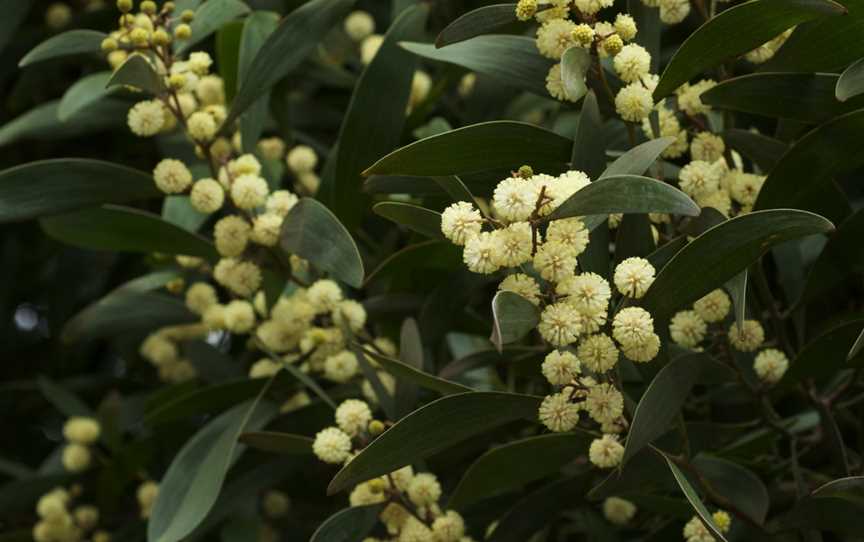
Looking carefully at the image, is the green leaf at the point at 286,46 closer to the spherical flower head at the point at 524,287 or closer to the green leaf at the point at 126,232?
the green leaf at the point at 126,232

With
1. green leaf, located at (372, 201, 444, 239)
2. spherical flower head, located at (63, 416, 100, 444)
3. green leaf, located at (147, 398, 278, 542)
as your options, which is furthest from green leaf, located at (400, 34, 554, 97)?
spherical flower head, located at (63, 416, 100, 444)

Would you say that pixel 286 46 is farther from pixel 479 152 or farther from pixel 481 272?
pixel 481 272

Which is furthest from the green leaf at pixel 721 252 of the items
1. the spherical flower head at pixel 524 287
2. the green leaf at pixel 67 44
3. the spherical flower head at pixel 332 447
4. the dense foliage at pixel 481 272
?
the green leaf at pixel 67 44

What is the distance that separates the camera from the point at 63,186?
132 cm

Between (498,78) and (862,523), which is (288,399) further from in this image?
→ (862,523)

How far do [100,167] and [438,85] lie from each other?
1.53 ft

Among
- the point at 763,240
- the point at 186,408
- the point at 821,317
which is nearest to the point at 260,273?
the point at 186,408

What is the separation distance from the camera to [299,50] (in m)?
1.35

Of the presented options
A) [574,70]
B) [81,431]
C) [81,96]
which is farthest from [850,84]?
[81,431]

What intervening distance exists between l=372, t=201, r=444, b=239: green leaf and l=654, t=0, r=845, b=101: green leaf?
22 cm

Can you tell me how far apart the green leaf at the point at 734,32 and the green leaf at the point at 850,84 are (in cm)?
5

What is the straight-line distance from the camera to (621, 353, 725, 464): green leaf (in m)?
0.96

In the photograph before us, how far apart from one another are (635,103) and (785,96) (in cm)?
15

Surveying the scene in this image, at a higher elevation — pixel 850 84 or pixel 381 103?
pixel 850 84
